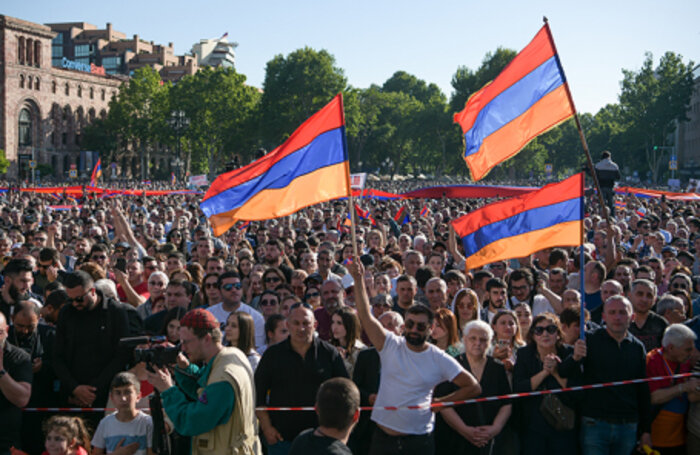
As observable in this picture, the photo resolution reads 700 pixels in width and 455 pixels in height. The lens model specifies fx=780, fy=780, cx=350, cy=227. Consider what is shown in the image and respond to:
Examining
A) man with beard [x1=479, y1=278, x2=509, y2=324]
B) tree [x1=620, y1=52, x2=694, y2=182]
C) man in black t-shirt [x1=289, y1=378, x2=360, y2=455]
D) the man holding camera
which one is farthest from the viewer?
tree [x1=620, y1=52, x2=694, y2=182]

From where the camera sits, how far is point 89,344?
6.17 meters

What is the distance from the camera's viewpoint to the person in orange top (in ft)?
19.3

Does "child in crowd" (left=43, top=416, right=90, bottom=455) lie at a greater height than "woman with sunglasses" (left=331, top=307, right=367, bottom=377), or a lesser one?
lesser

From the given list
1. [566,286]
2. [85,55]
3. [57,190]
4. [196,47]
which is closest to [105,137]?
[85,55]

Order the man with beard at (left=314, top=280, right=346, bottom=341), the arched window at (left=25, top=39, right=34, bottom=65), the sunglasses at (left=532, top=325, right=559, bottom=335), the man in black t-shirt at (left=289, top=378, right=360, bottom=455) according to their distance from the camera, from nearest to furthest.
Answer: the man in black t-shirt at (left=289, top=378, right=360, bottom=455) → the sunglasses at (left=532, top=325, right=559, bottom=335) → the man with beard at (left=314, top=280, right=346, bottom=341) → the arched window at (left=25, top=39, right=34, bottom=65)

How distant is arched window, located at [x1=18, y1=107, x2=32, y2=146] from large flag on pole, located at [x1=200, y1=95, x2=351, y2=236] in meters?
82.8

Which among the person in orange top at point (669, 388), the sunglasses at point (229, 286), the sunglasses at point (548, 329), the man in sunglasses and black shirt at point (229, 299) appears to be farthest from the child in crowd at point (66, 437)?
the person in orange top at point (669, 388)

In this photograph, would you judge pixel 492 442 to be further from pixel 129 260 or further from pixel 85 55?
pixel 85 55

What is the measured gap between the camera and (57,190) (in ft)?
104

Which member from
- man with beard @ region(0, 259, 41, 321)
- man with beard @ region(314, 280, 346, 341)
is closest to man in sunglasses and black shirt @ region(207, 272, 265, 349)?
man with beard @ region(314, 280, 346, 341)

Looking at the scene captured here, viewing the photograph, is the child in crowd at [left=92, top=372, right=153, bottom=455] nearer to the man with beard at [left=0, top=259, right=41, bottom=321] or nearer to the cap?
the cap

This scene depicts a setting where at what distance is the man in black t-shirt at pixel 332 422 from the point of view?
380cm

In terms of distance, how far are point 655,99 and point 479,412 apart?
78.8 meters

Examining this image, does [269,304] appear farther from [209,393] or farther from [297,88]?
[297,88]
